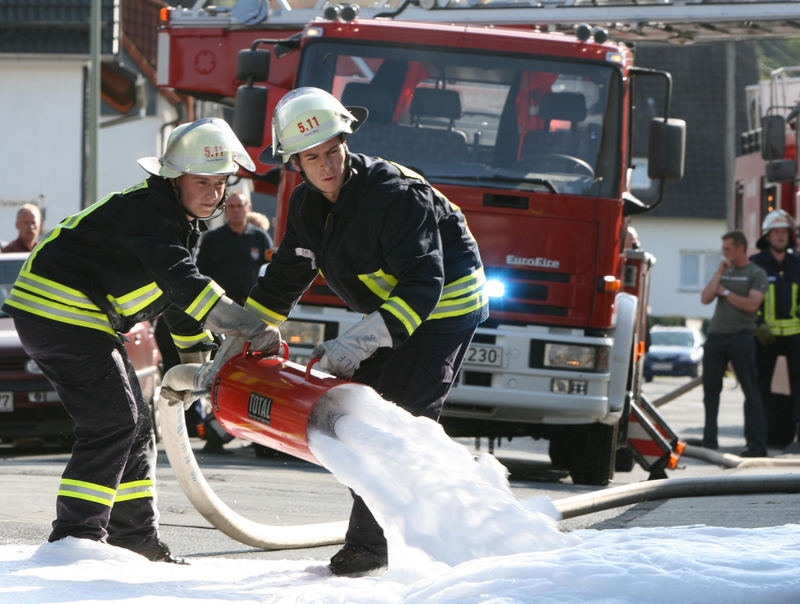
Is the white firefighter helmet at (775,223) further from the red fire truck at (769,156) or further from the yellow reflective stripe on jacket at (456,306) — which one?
the yellow reflective stripe on jacket at (456,306)

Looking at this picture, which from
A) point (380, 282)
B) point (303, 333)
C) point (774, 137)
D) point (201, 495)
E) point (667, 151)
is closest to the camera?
point (380, 282)

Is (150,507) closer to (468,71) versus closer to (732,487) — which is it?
(732,487)

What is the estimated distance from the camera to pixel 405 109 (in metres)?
9.54

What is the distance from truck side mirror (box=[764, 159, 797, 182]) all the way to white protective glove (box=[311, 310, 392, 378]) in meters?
9.15

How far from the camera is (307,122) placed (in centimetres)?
539

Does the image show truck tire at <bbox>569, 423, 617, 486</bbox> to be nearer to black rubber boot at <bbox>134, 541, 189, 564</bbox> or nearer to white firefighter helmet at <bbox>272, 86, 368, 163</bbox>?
black rubber boot at <bbox>134, 541, 189, 564</bbox>

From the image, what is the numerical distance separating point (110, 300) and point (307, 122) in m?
1.02

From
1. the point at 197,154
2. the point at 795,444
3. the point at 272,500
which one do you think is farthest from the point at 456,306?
the point at 795,444

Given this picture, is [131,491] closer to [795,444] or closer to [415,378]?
[415,378]

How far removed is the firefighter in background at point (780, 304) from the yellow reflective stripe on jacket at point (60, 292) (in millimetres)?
8842

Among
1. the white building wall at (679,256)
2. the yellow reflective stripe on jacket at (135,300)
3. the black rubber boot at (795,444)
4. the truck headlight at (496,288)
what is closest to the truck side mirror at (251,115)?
the truck headlight at (496,288)

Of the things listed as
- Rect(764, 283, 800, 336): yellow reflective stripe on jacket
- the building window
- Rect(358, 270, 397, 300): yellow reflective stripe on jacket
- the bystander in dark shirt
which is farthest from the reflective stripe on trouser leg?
the building window

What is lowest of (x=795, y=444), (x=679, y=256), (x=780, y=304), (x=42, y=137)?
(x=679, y=256)

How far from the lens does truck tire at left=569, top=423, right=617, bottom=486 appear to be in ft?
32.7
